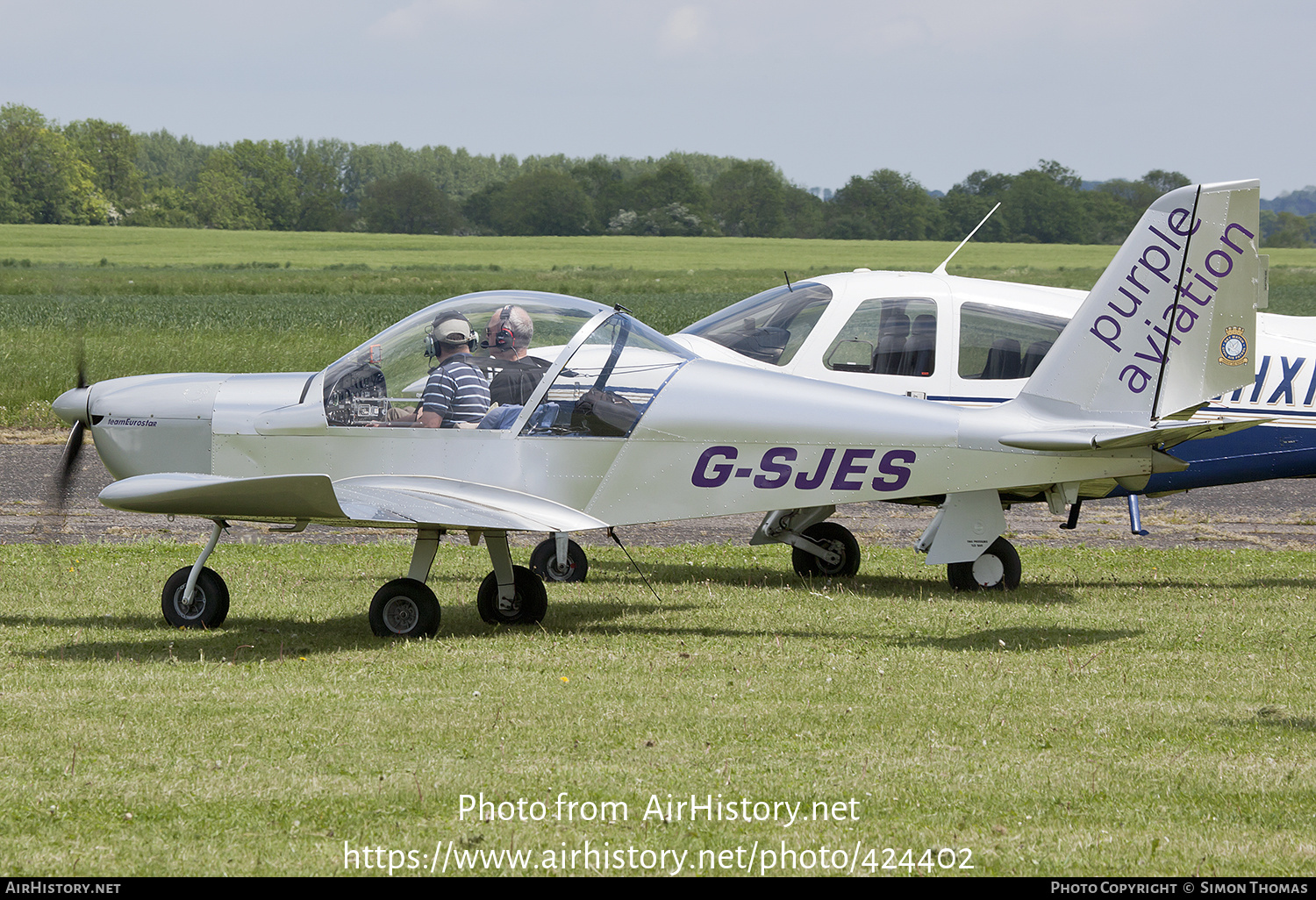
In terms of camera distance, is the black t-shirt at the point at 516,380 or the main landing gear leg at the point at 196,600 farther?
the main landing gear leg at the point at 196,600

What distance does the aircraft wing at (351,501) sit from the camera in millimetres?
7031

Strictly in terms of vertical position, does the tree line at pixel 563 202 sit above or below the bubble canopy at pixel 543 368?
above

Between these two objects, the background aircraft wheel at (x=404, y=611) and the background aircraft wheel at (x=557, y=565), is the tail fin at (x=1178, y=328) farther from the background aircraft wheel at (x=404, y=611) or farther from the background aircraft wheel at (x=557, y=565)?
the background aircraft wheel at (x=404, y=611)

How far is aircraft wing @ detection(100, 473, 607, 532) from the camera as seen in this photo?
7031 millimetres

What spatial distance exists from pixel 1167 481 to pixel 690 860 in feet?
22.9

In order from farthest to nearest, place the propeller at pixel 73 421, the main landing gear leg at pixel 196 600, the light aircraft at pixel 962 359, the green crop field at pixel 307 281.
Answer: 1. the green crop field at pixel 307 281
2. the light aircraft at pixel 962 359
3. the propeller at pixel 73 421
4. the main landing gear leg at pixel 196 600

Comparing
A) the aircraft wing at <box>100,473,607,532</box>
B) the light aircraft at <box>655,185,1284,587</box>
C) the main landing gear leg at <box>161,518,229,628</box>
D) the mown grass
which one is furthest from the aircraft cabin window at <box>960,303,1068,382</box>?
the main landing gear leg at <box>161,518,229,628</box>

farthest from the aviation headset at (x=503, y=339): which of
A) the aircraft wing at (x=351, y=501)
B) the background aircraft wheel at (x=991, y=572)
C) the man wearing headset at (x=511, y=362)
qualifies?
the background aircraft wheel at (x=991, y=572)

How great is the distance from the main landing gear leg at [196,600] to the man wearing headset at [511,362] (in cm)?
189

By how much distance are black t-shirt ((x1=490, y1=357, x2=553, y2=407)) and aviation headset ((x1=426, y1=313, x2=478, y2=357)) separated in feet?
0.73

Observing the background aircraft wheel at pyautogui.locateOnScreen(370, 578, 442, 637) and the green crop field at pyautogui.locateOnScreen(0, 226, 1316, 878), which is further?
the background aircraft wheel at pyautogui.locateOnScreen(370, 578, 442, 637)

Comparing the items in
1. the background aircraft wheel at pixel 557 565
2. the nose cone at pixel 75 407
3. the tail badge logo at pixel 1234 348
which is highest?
the tail badge logo at pixel 1234 348

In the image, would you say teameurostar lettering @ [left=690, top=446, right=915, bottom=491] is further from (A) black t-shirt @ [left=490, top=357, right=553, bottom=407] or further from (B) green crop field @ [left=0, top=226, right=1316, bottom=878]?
(A) black t-shirt @ [left=490, top=357, right=553, bottom=407]

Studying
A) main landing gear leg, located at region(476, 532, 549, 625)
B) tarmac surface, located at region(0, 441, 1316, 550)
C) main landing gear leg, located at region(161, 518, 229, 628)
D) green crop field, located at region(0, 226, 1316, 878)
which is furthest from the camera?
tarmac surface, located at region(0, 441, 1316, 550)
